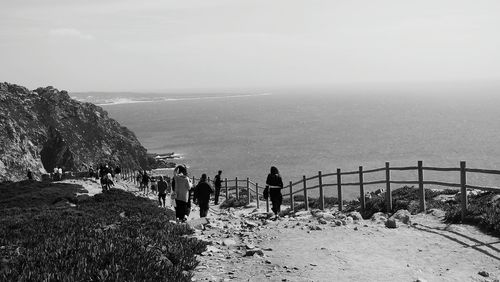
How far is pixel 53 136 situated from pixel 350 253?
252ft

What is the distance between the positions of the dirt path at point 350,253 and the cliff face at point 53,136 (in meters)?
58.8

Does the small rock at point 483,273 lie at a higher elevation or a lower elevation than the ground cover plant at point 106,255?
lower

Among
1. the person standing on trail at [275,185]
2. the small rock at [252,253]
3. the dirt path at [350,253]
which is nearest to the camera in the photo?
the dirt path at [350,253]

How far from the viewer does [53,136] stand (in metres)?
78.6

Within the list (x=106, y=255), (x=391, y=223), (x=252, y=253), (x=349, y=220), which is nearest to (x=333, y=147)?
(x=349, y=220)

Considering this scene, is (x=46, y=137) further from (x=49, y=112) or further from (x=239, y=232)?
(x=239, y=232)

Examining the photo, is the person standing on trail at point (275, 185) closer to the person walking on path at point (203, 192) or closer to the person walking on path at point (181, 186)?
the person walking on path at point (203, 192)

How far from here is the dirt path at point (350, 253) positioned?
26.1 feet

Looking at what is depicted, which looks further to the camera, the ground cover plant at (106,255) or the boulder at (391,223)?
the boulder at (391,223)

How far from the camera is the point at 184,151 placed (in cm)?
11262

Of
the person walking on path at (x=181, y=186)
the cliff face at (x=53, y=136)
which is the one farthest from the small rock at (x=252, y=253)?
the cliff face at (x=53, y=136)

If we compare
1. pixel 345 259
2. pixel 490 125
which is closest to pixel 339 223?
pixel 345 259

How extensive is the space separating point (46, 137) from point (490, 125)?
413 ft

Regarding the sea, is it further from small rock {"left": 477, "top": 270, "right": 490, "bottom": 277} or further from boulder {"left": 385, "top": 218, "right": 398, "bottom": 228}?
small rock {"left": 477, "top": 270, "right": 490, "bottom": 277}
